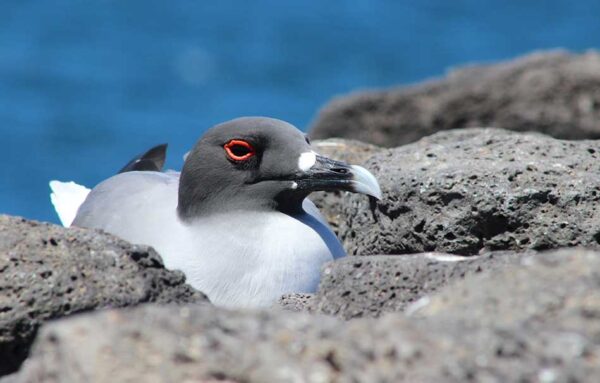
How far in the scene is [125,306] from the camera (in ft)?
12.7

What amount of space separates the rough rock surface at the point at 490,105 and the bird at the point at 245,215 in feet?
13.6

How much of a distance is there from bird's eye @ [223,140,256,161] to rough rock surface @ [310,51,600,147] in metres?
4.28

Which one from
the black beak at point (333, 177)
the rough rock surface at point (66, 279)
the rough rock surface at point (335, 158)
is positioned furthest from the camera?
the rough rock surface at point (335, 158)

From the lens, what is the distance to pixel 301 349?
2746mm

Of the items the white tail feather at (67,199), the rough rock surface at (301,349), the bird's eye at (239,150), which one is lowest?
the rough rock surface at (301,349)

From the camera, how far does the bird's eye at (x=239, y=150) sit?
5.43 metres

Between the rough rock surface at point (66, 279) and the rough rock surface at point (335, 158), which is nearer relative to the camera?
the rough rock surface at point (66, 279)

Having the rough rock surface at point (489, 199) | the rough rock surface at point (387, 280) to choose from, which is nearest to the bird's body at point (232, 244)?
the rough rock surface at point (489, 199)

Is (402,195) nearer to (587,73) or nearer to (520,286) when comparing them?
(520,286)

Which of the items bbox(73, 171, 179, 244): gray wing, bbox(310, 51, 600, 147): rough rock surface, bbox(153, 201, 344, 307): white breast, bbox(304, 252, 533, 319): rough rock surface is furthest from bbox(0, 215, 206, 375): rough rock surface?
bbox(310, 51, 600, 147): rough rock surface

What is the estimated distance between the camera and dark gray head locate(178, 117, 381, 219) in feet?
17.6

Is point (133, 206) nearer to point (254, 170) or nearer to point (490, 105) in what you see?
point (254, 170)

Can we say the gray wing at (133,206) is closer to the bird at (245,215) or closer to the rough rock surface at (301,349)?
the bird at (245,215)

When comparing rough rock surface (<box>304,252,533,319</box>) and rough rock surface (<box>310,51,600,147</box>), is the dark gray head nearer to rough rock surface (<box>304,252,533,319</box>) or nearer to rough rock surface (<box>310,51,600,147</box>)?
rough rock surface (<box>304,252,533,319</box>)
